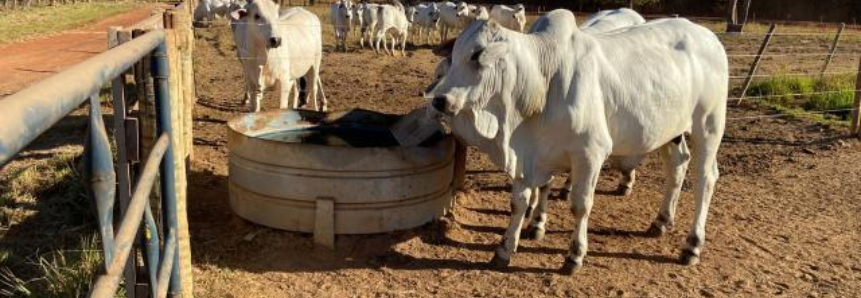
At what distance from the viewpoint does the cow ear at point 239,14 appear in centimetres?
809

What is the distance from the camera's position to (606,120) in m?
4.73

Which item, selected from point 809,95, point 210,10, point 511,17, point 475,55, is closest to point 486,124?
point 475,55

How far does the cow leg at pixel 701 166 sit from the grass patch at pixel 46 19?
58.3ft

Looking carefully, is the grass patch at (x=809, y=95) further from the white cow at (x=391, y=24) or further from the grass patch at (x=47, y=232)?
the white cow at (x=391, y=24)

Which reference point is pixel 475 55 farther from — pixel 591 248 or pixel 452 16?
pixel 452 16

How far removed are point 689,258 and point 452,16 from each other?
2047 cm

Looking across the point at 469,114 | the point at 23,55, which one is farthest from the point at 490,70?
the point at 23,55

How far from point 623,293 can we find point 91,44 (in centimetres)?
1702

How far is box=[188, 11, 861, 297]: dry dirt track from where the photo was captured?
4824 mm

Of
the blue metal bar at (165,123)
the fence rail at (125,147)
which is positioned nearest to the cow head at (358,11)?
the fence rail at (125,147)

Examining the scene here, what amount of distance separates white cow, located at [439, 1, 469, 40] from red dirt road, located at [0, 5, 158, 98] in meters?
10.9

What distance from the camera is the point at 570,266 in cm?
502

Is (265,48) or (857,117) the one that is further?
(857,117)

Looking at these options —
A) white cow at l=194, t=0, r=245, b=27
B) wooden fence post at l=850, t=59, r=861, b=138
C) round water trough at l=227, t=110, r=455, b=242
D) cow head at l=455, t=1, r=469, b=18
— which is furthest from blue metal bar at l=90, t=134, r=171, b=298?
white cow at l=194, t=0, r=245, b=27
